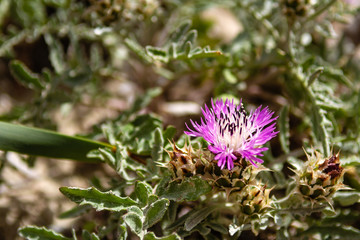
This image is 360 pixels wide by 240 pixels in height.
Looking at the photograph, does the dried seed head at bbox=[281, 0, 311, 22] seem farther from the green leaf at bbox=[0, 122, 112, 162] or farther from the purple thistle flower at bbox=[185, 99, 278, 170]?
the green leaf at bbox=[0, 122, 112, 162]

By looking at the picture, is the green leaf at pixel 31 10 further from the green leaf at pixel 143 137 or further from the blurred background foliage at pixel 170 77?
the green leaf at pixel 143 137

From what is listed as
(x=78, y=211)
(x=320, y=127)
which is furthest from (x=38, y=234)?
(x=320, y=127)

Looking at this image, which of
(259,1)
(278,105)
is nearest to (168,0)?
(259,1)

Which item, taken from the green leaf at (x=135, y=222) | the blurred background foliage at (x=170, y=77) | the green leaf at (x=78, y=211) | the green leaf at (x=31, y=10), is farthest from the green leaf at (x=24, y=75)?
the green leaf at (x=135, y=222)

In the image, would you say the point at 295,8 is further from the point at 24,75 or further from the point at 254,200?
the point at 24,75

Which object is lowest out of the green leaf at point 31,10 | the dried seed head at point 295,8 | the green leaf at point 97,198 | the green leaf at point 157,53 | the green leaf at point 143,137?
the green leaf at point 97,198

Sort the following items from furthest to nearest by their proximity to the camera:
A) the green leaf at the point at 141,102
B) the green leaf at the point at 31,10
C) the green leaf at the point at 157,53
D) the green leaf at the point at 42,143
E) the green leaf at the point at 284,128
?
the green leaf at the point at 31,10
the green leaf at the point at 141,102
the green leaf at the point at 284,128
the green leaf at the point at 157,53
the green leaf at the point at 42,143

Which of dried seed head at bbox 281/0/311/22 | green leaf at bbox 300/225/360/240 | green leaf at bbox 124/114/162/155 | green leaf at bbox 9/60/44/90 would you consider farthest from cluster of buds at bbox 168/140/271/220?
green leaf at bbox 9/60/44/90
